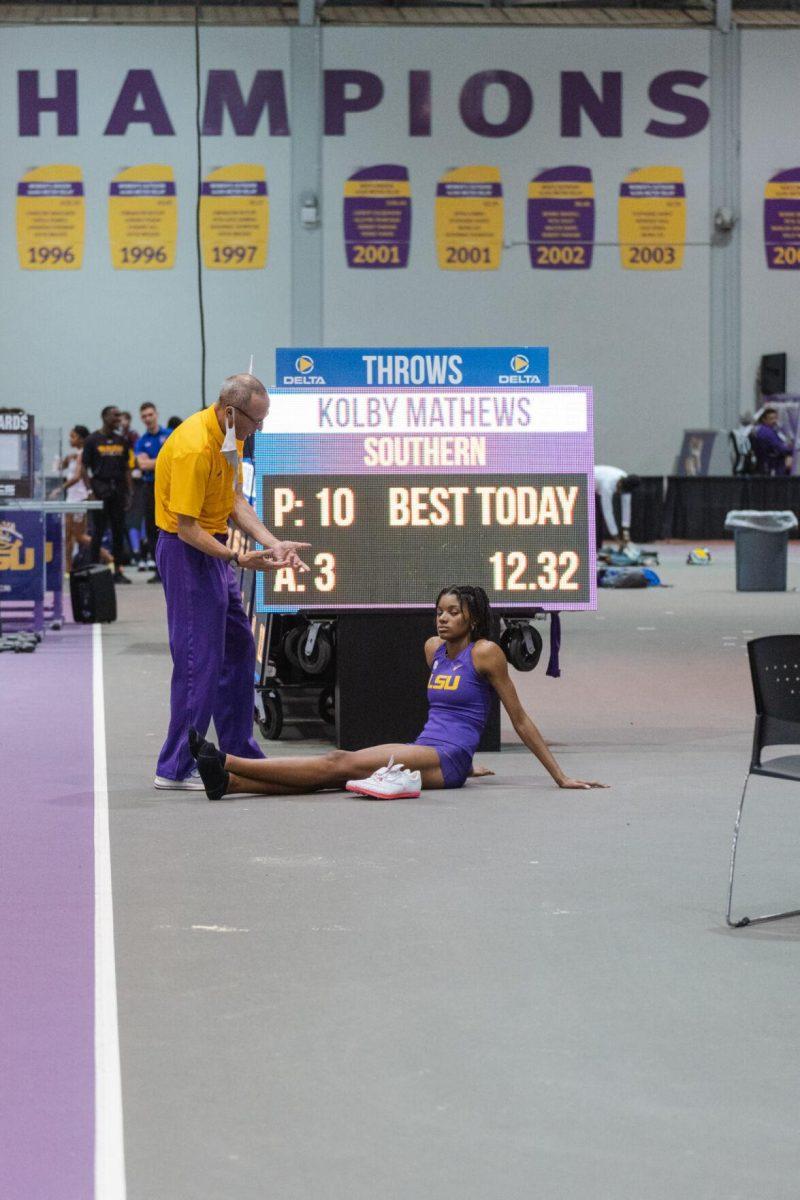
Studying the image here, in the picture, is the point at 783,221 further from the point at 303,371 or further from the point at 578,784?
the point at 578,784

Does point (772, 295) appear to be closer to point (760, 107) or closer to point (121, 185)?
point (760, 107)

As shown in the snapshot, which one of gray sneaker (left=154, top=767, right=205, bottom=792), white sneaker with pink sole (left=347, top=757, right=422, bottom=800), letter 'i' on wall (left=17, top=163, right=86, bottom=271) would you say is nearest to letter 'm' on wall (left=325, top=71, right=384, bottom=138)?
letter 'i' on wall (left=17, top=163, right=86, bottom=271)

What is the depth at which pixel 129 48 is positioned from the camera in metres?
30.2

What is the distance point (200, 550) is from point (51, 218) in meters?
24.1

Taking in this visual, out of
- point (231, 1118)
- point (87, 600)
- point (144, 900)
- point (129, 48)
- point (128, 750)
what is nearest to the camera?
point (231, 1118)

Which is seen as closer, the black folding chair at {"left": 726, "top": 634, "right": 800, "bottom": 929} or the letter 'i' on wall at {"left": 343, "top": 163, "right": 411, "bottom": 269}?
the black folding chair at {"left": 726, "top": 634, "right": 800, "bottom": 929}

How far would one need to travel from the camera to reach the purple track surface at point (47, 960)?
3564 millimetres

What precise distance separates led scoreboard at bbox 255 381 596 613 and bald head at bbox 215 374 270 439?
115 centimetres

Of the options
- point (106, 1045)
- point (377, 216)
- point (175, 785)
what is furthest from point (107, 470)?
point (106, 1045)

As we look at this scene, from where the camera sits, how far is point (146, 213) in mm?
30406

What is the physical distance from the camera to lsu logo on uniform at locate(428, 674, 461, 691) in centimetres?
768

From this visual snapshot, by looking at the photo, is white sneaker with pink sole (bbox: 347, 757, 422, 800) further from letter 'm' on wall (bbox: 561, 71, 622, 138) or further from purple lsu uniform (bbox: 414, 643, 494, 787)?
letter 'm' on wall (bbox: 561, 71, 622, 138)

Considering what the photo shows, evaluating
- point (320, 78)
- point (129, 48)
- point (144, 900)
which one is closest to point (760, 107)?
point (320, 78)

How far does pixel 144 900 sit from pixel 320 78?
87.0 ft
